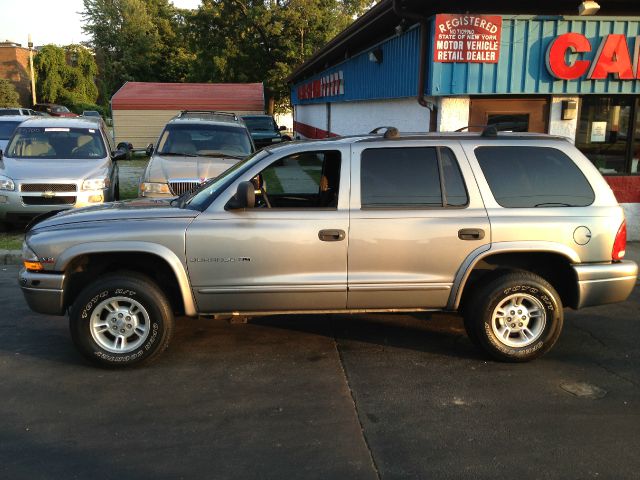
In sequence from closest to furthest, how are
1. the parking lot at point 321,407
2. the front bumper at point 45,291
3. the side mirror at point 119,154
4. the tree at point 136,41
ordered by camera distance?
the parking lot at point 321,407 → the front bumper at point 45,291 → the side mirror at point 119,154 → the tree at point 136,41

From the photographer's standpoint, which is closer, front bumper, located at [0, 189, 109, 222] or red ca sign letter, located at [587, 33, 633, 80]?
red ca sign letter, located at [587, 33, 633, 80]

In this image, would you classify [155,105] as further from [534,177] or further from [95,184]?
[534,177]

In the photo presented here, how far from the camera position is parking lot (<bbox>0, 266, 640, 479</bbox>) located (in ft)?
11.3

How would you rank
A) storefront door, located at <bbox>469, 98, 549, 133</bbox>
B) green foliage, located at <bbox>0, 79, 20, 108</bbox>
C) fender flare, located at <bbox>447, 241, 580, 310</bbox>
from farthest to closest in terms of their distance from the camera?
green foliage, located at <bbox>0, 79, 20, 108</bbox> < storefront door, located at <bbox>469, 98, 549, 133</bbox> < fender flare, located at <bbox>447, 241, 580, 310</bbox>

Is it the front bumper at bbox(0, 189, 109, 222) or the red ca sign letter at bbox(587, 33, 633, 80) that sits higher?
the red ca sign letter at bbox(587, 33, 633, 80)

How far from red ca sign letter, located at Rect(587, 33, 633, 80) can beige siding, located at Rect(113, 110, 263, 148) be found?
17.9 metres

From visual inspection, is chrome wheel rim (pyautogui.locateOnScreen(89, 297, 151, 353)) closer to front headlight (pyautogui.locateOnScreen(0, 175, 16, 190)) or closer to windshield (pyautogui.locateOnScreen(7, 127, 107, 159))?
front headlight (pyautogui.locateOnScreen(0, 175, 16, 190))

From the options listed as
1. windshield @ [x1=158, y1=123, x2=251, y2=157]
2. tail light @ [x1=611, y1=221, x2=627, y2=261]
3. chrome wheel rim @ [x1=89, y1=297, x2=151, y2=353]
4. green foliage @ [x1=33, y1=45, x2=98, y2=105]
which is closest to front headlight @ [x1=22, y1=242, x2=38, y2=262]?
chrome wheel rim @ [x1=89, y1=297, x2=151, y2=353]

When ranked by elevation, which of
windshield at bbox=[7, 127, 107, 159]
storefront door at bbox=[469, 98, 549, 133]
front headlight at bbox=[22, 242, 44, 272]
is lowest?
front headlight at bbox=[22, 242, 44, 272]

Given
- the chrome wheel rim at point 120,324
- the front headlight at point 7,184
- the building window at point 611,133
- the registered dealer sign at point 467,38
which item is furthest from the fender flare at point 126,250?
the building window at point 611,133

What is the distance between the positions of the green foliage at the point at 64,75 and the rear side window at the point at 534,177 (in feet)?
192

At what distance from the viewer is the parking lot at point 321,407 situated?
3.44m

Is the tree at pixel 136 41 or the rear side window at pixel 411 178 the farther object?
the tree at pixel 136 41

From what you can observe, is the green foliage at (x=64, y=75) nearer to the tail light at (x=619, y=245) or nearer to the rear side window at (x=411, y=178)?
the rear side window at (x=411, y=178)
